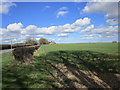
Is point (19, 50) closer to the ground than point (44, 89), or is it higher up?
higher up

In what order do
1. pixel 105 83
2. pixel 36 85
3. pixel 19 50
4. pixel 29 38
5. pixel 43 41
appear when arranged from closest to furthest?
pixel 36 85, pixel 105 83, pixel 19 50, pixel 29 38, pixel 43 41

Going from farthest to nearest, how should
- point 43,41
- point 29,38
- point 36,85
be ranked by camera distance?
1. point 43,41
2. point 29,38
3. point 36,85

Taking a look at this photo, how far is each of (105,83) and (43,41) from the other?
A: 414 feet

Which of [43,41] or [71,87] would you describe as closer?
[71,87]

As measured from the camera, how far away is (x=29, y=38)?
105 meters

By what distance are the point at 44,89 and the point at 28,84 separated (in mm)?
876

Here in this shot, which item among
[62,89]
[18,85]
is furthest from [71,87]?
[18,85]

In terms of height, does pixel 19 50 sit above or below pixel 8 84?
above

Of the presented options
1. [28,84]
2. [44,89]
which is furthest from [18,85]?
[44,89]

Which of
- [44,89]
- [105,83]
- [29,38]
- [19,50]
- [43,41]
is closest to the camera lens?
[44,89]

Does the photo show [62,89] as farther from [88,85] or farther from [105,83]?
[105,83]

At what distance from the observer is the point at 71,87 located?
202 inches

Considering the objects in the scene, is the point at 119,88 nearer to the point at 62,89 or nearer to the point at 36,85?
the point at 62,89

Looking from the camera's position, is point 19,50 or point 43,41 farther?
point 43,41
